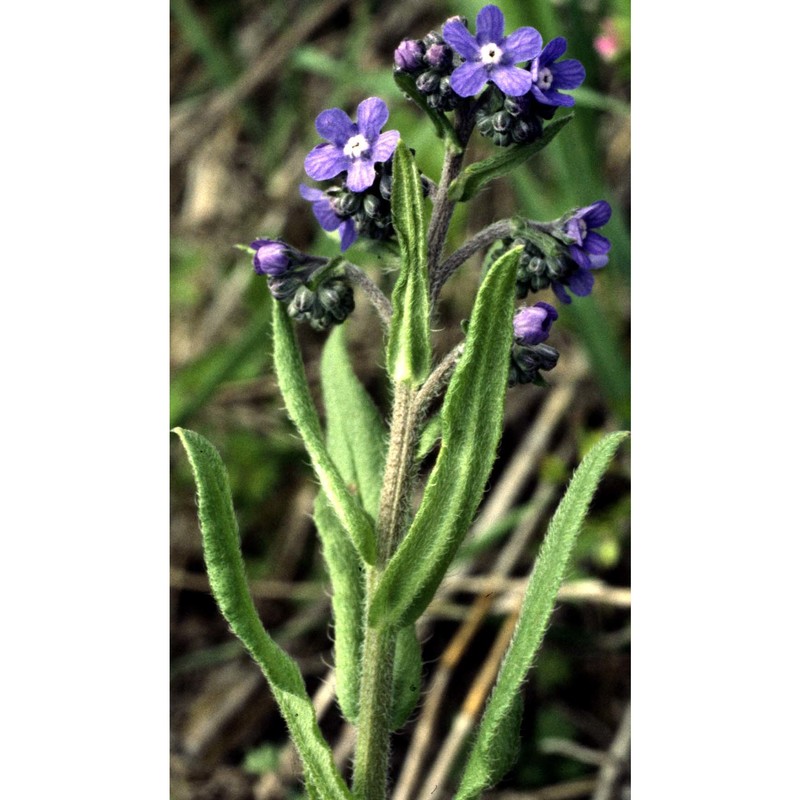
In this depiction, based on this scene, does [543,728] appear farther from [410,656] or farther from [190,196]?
[190,196]

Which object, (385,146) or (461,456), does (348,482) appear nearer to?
(461,456)

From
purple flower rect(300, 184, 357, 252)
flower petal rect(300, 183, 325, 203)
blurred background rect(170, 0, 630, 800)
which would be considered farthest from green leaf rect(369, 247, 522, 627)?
blurred background rect(170, 0, 630, 800)

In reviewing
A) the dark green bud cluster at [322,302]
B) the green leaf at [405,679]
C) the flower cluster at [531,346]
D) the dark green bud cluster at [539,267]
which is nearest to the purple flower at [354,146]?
the dark green bud cluster at [322,302]

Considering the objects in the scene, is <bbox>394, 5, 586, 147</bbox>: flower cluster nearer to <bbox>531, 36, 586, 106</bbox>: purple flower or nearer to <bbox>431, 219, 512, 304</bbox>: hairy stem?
<bbox>531, 36, 586, 106</bbox>: purple flower

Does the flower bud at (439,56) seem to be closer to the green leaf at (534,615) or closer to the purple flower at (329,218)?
the purple flower at (329,218)

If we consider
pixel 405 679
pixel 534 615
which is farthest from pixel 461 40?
pixel 405 679
